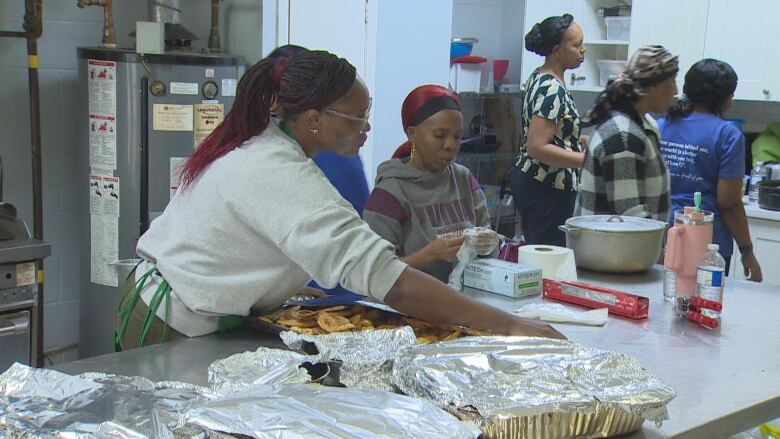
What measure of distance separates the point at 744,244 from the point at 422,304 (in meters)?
2.34

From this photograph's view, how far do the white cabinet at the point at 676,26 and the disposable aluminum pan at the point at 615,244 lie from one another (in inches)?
95.6

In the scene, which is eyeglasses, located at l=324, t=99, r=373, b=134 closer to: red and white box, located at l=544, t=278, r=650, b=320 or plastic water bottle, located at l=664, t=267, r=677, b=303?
red and white box, located at l=544, t=278, r=650, b=320

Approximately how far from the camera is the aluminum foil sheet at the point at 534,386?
4.20 ft

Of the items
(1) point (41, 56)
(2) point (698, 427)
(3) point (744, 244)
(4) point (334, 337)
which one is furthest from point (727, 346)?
(1) point (41, 56)

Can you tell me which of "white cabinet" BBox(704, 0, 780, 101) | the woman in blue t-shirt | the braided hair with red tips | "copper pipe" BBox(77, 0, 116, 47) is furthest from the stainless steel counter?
"white cabinet" BBox(704, 0, 780, 101)

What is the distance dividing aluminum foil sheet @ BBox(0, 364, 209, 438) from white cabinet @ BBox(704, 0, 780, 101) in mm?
3834

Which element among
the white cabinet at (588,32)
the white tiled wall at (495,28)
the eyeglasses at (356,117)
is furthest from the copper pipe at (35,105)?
the white cabinet at (588,32)

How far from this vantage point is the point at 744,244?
3.58 m

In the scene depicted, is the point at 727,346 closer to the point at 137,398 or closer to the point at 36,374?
the point at 137,398

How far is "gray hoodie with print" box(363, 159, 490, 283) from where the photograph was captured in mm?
2400

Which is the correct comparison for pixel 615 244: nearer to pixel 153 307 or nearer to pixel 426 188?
pixel 426 188

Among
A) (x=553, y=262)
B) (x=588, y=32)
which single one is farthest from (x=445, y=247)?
(x=588, y=32)

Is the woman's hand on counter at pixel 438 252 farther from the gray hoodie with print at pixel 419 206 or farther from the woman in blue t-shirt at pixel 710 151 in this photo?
the woman in blue t-shirt at pixel 710 151

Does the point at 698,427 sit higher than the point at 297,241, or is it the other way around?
the point at 297,241
